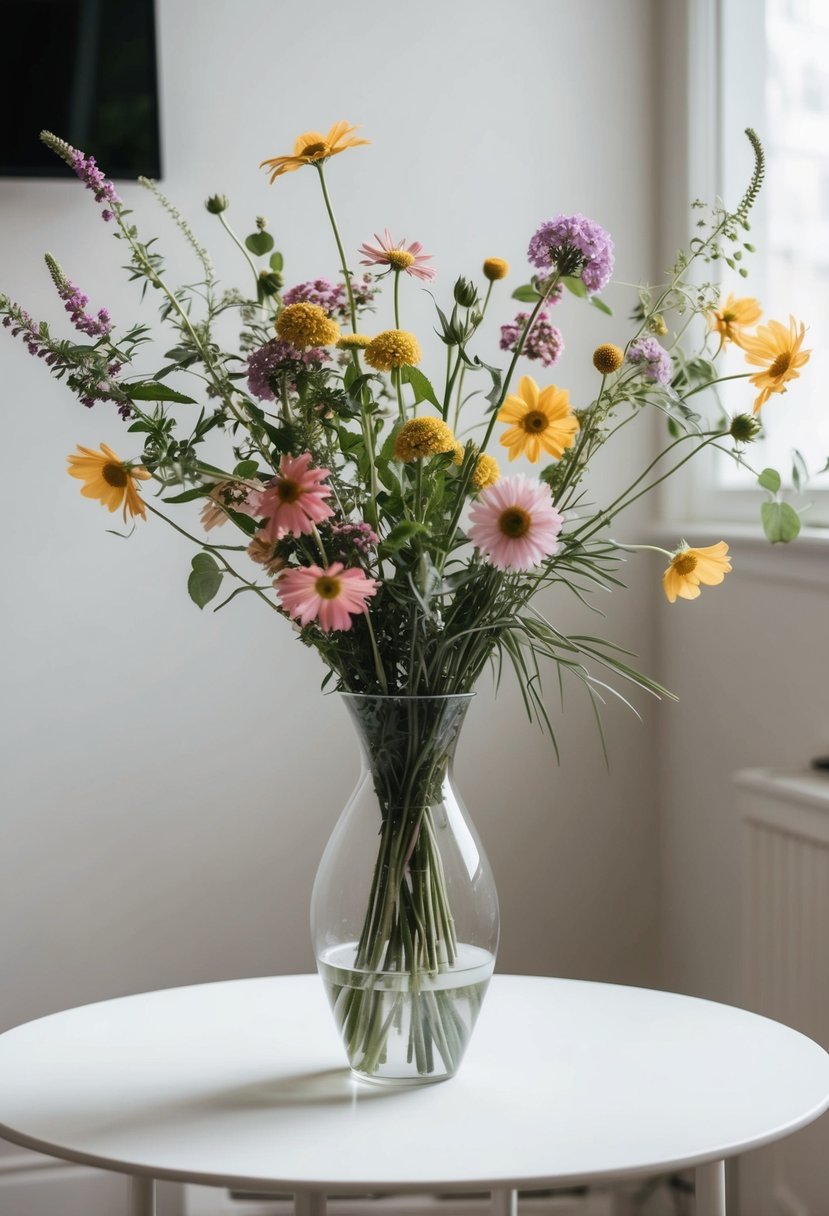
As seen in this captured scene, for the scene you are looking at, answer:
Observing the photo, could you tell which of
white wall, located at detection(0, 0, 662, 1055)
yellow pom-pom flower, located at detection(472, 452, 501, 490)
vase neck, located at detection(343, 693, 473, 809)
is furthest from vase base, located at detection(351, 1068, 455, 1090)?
white wall, located at detection(0, 0, 662, 1055)

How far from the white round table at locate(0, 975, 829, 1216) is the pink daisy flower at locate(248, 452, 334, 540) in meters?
0.41

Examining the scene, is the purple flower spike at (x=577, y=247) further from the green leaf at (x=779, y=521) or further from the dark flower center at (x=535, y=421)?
the green leaf at (x=779, y=521)

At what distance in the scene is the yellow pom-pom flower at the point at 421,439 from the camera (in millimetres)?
863

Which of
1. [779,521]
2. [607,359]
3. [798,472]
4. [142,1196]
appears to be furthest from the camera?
[798,472]

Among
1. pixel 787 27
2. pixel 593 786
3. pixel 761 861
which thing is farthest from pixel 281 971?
pixel 787 27

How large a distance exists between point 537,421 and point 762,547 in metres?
0.88

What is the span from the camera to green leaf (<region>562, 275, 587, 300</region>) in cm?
94

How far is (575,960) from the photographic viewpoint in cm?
207

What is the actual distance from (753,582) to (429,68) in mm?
869

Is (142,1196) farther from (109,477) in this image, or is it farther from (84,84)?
(84,84)

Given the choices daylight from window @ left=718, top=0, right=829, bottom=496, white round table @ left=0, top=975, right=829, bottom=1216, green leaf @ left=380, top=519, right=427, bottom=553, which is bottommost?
white round table @ left=0, top=975, right=829, bottom=1216

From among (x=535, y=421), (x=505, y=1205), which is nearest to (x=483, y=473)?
(x=535, y=421)

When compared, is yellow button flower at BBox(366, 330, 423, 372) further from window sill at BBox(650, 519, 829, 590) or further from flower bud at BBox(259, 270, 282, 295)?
window sill at BBox(650, 519, 829, 590)

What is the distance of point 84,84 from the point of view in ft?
5.87
